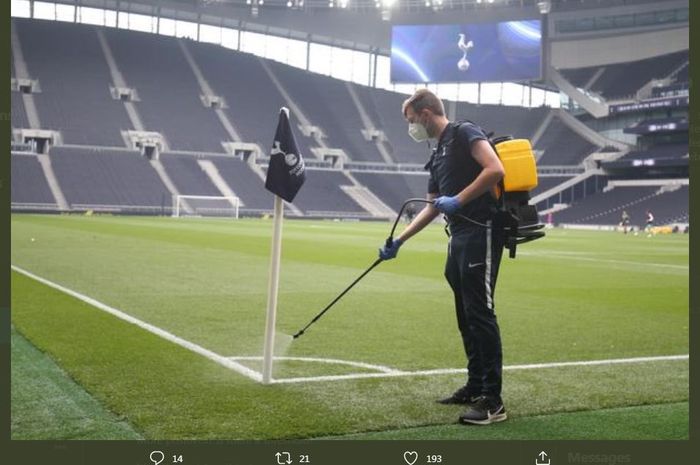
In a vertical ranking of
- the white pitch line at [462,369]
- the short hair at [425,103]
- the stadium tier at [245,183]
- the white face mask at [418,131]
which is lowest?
the white pitch line at [462,369]

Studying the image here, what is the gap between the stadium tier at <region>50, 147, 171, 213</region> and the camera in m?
63.8

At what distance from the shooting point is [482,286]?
5.63 metres

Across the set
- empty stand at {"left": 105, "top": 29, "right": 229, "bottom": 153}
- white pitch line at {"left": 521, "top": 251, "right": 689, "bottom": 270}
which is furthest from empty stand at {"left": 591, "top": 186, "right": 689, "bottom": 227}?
white pitch line at {"left": 521, "top": 251, "right": 689, "bottom": 270}

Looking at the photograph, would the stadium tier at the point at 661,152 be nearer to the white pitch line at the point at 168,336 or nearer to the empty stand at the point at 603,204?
the empty stand at the point at 603,204

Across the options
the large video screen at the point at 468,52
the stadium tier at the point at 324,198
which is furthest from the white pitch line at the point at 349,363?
the large video screen at the point at 468,52

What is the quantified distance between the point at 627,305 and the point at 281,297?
5649 mm

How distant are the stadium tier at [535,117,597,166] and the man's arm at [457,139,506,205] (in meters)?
80.2

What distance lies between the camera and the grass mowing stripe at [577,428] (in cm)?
504

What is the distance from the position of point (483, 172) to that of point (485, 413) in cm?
165

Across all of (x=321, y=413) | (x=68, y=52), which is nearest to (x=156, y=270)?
(x=321, y=413)

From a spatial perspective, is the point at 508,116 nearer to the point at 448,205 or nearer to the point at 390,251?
the point at 390,251

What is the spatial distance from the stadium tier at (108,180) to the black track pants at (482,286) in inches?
2387

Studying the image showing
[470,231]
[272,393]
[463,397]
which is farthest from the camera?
[272,393]
